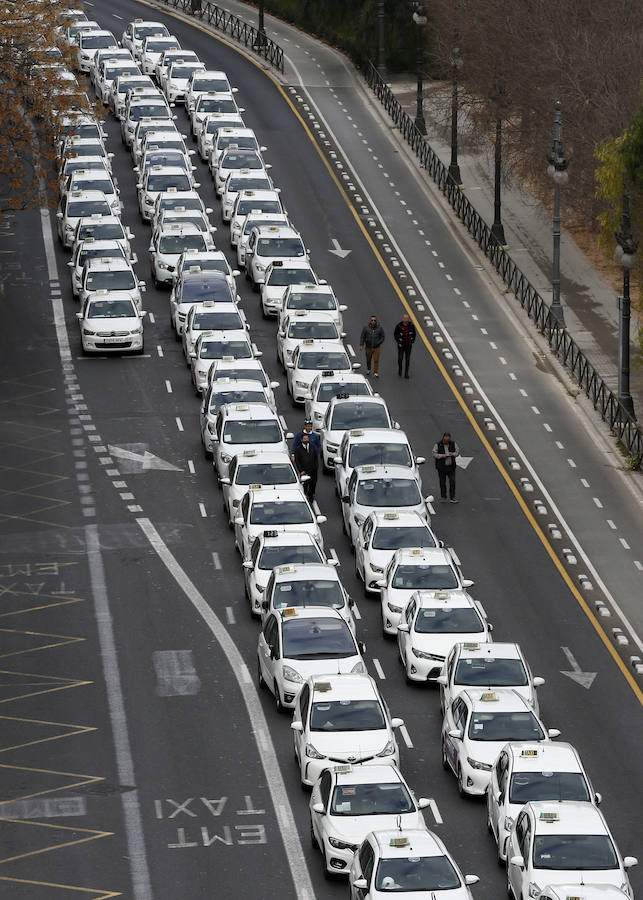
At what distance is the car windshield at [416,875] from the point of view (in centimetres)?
2609

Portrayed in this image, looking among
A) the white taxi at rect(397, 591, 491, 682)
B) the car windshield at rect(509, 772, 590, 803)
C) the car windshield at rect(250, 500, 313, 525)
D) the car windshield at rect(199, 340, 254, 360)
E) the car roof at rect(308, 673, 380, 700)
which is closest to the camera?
the car windshield at rect(509, 772, 590, 803)

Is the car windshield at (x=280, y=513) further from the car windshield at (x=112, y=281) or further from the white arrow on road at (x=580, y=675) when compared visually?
the car windshield at (x=112, y=281)

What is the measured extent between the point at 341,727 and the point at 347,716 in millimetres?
212

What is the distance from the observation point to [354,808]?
2856 centimetres

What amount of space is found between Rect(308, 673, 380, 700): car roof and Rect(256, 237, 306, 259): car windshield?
91.6 feet

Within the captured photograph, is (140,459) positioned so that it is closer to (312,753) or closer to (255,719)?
(255,719)

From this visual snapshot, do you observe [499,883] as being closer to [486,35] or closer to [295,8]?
[486,35]

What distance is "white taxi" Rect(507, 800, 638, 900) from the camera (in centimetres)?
2689

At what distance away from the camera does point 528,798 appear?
2900cm

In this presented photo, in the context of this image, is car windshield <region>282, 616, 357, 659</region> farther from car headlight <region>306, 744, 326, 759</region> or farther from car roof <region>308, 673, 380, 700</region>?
car headlight <region>306, 744, 326, 759</region>

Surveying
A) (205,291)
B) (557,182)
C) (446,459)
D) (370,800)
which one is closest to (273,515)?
(446,459)

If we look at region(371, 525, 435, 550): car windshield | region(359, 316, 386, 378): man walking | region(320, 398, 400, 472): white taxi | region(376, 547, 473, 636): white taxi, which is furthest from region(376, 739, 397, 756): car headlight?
region(359, 316, 386, 378): man walking

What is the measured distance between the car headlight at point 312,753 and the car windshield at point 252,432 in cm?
1412

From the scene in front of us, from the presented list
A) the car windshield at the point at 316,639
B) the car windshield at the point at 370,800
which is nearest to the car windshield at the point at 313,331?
the car windshield at the point at 316,639
